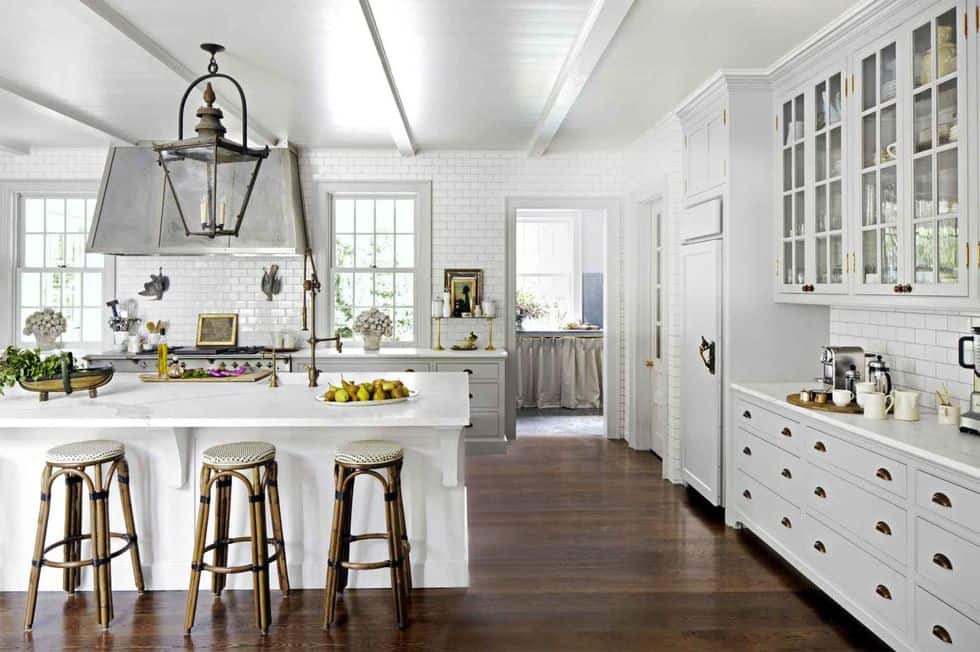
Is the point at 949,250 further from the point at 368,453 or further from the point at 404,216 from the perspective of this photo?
the point at 404,216

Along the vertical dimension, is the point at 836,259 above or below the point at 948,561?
above

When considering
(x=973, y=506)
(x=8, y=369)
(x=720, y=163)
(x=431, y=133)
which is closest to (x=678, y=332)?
(x=720, y=163)

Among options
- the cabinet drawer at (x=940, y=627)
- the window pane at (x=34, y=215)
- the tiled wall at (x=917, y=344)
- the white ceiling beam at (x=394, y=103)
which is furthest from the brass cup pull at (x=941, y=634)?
the window pane at (x=34, y=215)

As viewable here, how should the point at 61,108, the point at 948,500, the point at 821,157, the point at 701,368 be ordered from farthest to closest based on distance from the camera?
the point at 61,108 → the point at 701,368 → the point at 821,157 → the point at 948,500

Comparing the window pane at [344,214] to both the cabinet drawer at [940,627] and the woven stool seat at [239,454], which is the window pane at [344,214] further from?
the cabinet drawer at [940,627]

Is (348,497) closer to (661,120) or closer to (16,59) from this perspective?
(16,59)

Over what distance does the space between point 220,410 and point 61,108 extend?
351 cm

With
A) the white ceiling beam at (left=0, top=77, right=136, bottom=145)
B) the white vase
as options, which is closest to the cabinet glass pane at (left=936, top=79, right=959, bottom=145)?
the white vase

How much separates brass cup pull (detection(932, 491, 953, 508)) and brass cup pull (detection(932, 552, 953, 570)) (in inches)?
7.0

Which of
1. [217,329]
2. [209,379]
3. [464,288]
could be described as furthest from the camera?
[464,288]

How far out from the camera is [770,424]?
3760 millimetres

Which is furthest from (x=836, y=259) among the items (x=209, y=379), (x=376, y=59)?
(x=209, y=379)

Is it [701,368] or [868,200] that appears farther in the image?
[701,368]

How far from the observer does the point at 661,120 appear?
5.57 m
